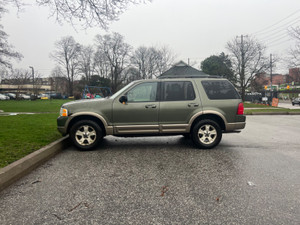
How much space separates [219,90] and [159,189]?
3381mm

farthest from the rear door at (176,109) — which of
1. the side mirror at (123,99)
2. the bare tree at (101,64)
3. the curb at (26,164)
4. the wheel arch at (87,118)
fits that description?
the bare tree at (101,64)

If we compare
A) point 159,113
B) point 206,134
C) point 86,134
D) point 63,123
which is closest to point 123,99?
point 159,113

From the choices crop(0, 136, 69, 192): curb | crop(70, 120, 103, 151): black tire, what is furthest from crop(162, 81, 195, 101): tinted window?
crop(0, 136, 69, 192): curb

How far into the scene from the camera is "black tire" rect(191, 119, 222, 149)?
5.28 metres

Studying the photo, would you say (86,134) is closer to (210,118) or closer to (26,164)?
(26,164)

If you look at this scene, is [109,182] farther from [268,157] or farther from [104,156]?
[268,157]

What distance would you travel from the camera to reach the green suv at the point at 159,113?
205 inches

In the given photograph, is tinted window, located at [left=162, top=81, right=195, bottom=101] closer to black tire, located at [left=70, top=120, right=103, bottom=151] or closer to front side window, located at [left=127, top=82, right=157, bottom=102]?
front side window, located at [left=127, top=82, right=157, bottom=102]

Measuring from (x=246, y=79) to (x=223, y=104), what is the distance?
30.8 metres

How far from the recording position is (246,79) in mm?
32562

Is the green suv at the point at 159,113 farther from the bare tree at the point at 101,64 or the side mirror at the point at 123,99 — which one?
the bare tree at the point at 101,64

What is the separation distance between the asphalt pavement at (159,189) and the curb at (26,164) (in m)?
0.14

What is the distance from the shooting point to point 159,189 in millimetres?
3092

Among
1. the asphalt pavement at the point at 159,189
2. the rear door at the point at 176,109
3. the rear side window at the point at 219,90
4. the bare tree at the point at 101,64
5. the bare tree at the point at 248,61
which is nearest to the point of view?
the asphalt pavement at the point at 159,189
